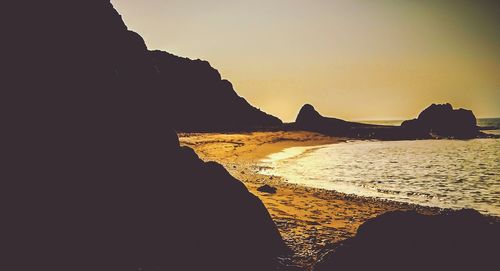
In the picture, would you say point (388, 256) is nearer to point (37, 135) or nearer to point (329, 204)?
point (37, 135)

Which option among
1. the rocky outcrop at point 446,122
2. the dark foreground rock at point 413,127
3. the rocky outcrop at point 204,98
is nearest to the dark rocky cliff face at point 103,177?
the rocky outcrop at point 204,98

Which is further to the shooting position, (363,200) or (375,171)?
(375,171)

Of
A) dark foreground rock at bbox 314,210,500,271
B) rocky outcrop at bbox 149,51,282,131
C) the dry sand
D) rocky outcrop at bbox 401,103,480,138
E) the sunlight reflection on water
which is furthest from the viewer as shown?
rocky outcrop at bbox 401,103,480,138

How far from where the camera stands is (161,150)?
6941mm

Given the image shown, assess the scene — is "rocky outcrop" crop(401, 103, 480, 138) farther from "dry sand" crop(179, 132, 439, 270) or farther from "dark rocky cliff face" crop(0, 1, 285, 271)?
"dark rocky cliff face" crop(0, 1, 285, 271)

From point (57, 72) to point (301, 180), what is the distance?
620 inches

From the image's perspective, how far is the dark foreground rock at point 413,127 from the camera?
7031cm

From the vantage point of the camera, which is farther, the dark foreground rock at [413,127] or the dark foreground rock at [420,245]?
the dark foreground rock at [413,127]

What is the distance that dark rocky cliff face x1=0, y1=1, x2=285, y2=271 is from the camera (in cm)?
505

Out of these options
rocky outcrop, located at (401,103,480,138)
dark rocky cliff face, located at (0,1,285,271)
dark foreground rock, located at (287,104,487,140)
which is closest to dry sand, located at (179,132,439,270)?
dark rocky cliff face, located at (0,1,285,271)

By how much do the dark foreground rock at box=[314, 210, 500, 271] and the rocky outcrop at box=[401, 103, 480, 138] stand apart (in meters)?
82.3

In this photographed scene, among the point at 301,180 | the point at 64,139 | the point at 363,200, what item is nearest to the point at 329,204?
the point at 363,200

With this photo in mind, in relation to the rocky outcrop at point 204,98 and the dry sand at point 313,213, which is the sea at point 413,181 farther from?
the rocky outcrop at point 204,98

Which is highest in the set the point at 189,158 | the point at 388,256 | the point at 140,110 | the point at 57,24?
the point at 57,24
